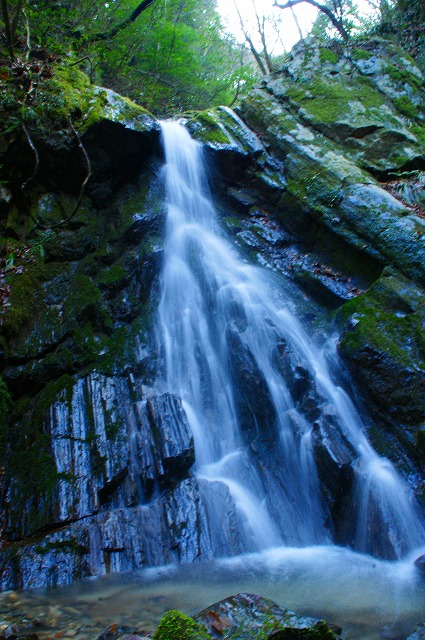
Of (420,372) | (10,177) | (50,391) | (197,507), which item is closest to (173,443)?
(197,507)

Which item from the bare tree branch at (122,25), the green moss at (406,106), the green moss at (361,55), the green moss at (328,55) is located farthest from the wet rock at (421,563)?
the bare tree branch at (122,25)

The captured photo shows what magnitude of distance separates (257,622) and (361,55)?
41.7 feet

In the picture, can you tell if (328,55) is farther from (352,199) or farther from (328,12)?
(352,199)

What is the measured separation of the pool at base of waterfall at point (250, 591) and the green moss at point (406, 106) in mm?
9243

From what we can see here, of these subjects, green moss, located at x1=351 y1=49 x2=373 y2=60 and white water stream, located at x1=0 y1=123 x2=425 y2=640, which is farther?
green moss, located at x1=351 y1=49 x2=373 y2=60

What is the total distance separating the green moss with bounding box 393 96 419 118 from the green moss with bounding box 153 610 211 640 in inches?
415

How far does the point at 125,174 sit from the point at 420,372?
703 cm

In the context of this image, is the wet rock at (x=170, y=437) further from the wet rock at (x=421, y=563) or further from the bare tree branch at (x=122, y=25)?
the bare tree branch at (x=122, y=25)

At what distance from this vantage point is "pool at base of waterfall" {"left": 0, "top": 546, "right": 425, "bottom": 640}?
2.95 meters

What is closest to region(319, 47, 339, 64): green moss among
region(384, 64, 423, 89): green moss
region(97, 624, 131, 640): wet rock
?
region(384, 64, 423, 89): green moss

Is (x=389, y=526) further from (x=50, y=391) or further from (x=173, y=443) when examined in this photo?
(x=50, y=391)

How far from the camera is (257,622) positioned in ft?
8.07

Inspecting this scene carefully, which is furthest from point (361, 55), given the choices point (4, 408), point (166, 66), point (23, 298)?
point (4, 408)

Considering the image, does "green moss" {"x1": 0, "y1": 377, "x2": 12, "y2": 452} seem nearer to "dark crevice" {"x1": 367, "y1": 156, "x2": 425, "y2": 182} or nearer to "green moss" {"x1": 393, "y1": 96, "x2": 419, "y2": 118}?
"dark crevice" {"x1": 367, "y1": 156, "x2": 425, "y2": 182}
